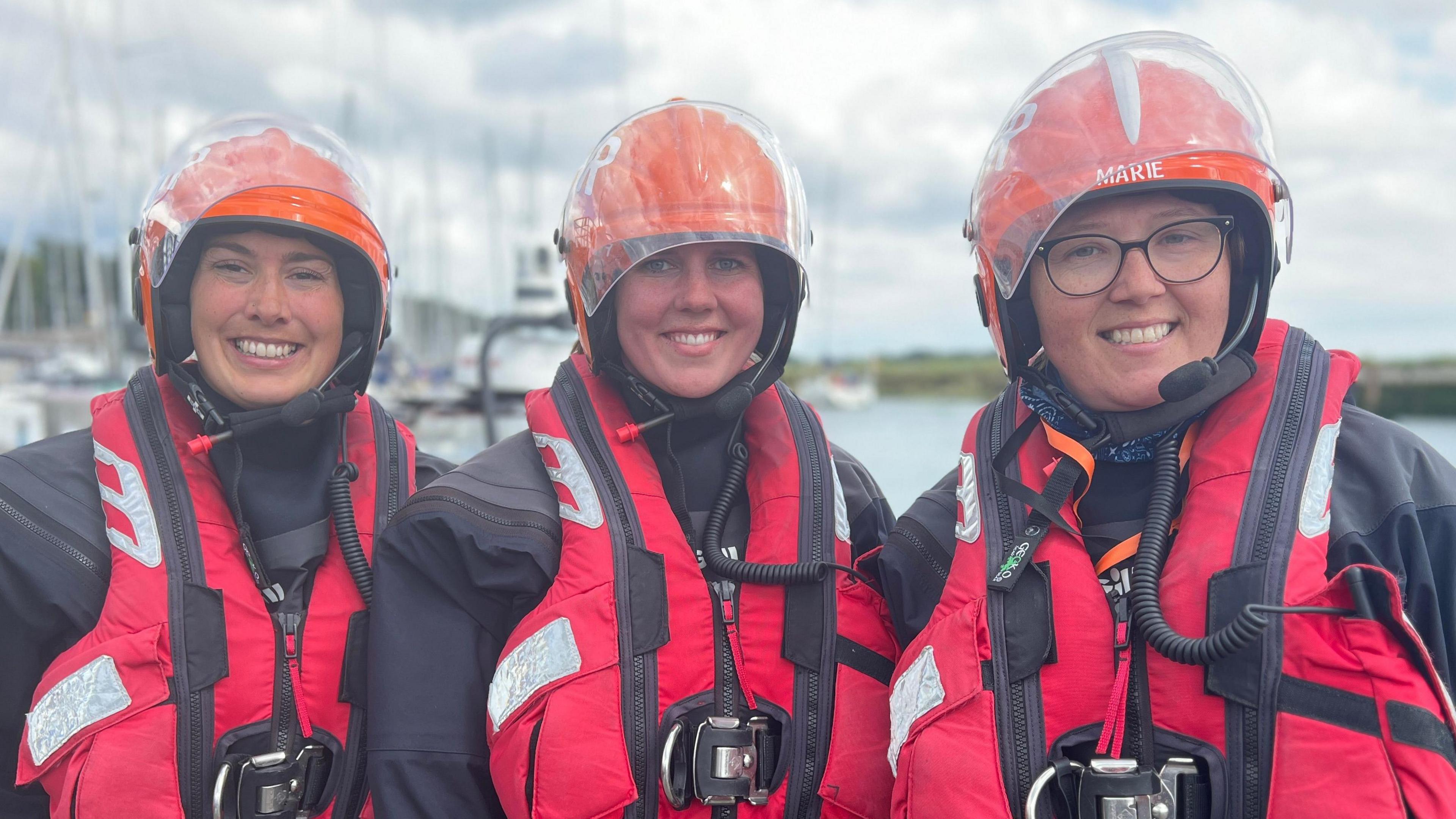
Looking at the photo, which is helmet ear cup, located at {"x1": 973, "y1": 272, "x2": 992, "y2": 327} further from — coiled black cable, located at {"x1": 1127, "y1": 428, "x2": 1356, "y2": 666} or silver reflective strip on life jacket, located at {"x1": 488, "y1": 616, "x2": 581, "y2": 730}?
silver reflective strip on life jacket, located at {"x1": 488, "y1": 616, "x2": 581, "y2": 730}

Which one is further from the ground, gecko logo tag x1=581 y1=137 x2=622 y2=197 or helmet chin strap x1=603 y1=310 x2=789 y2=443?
gecko logo tag x1=581 y1=137 x2=622 y2=197

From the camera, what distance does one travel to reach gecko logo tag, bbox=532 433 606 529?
249cm

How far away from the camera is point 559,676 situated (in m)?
2.31

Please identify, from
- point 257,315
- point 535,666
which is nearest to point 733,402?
point 535,666

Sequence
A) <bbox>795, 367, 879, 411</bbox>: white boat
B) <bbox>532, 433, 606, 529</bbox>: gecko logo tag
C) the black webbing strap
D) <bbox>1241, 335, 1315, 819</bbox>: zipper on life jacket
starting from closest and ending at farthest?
<bbox>1241, 335, 1315, 819</bbox>: zipper on life jacket < the black webbing strap < <bbox>532, 433, 606, 529</bbox>: gecko logo tag < <bbox>795, 367, 879, 411</bbox>: white boat

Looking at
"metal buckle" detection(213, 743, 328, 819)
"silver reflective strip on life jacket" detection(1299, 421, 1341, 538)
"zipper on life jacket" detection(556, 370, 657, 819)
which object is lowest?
"metal buckle" detection(213, 743, 328, 819)

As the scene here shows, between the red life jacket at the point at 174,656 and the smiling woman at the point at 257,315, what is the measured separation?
0.21 metres

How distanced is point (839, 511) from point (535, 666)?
87 centimetres

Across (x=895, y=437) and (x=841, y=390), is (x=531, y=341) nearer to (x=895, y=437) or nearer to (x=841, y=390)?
(x=895, y=437)

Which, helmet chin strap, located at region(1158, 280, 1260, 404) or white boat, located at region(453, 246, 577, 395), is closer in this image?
helmet chin strap, located at region(1158, 280, 1260, 404)

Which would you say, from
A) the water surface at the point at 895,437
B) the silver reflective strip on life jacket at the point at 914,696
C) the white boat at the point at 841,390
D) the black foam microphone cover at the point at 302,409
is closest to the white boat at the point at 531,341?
the water surface at the point at 895,437

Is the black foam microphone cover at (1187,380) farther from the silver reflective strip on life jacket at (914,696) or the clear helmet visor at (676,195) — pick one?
the clear helmet visor at (676,195)

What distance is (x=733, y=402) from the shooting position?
8.88 feet

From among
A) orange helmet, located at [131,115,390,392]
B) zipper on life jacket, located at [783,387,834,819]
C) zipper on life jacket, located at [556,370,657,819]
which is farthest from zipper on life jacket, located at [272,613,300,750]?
zipper on life jacket, located at [783,387,834,819]
